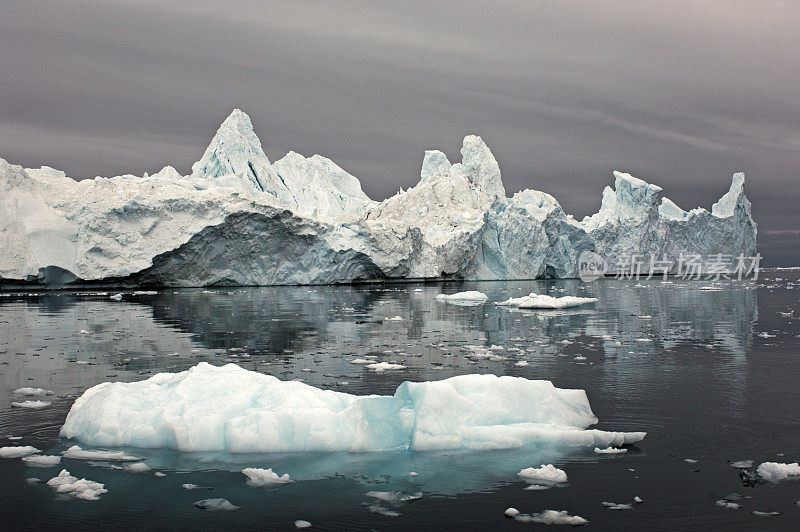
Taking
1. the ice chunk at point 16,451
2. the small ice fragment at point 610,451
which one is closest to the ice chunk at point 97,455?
the ice chunk at point 16,451

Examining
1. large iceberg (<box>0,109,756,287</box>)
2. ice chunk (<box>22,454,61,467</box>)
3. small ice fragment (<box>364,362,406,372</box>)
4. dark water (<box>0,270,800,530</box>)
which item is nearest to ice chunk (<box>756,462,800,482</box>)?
dark water (<box>0,270,800,530</box>)

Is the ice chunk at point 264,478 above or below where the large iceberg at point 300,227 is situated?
below

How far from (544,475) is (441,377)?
4.56 metres

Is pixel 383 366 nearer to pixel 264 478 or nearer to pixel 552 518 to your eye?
pixel 264 478

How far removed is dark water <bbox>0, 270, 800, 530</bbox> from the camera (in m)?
5.07

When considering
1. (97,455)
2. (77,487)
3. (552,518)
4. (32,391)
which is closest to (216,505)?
(77,487)

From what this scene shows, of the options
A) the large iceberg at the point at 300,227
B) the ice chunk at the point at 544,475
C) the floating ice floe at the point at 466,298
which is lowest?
the ice chunk at the point at 544,475

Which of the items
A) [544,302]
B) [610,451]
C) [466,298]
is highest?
[544,302]

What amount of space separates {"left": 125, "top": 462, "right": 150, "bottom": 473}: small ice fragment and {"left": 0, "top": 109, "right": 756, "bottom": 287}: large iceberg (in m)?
32.7

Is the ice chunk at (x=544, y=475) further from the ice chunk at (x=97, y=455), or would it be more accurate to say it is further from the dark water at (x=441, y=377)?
the ice chunk at (x=97, y=455)

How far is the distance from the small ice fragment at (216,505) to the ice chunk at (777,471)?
433 centimetres

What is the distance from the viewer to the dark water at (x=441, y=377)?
200 inches

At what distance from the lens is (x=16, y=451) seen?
6422 millimetres

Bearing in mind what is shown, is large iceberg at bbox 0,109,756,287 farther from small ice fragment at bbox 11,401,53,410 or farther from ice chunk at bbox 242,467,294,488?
ice chunk at bbox 242,467,294,488
